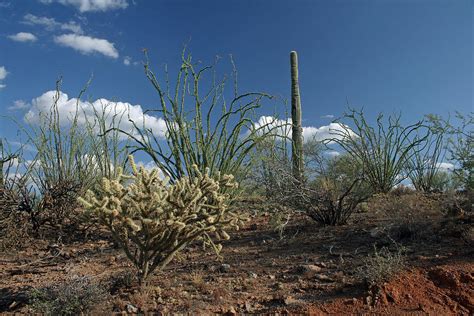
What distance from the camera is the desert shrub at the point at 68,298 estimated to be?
4.39 metres

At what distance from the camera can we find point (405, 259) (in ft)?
17.5

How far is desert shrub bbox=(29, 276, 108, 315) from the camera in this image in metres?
4.39

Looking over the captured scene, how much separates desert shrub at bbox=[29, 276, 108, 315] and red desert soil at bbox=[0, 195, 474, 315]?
0.42ft

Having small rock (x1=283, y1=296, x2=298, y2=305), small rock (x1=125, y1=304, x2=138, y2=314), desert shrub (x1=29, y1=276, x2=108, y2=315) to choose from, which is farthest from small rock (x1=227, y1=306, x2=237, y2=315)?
Result: desert shrub (x1=29, y1=276, x2=108, y2=315)

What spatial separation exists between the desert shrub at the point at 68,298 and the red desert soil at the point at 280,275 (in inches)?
5.1

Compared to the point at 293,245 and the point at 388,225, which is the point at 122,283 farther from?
the point at 388,225

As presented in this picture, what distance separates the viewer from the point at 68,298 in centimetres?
450

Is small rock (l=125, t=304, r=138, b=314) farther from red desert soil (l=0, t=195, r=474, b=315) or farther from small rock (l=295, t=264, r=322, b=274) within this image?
small rock (l=295, t=264, r=322, b=274)

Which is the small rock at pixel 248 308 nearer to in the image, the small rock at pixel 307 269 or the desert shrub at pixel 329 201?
the small rock at pixel 307 269

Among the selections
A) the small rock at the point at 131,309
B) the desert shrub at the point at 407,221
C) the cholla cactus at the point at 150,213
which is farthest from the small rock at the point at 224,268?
the desert shrub at the point at 407,221

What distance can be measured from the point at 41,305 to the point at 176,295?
132cm

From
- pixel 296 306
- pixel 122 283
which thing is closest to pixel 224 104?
pixel 122 283

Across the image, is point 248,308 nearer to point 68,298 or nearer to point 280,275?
point 280,275

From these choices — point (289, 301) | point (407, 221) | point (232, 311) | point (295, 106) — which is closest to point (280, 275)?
point (289, 301)
